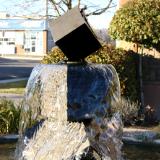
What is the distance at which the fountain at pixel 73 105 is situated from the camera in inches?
235

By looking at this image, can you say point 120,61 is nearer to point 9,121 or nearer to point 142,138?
point 142,138

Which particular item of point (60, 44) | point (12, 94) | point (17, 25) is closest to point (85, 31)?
point (60, 44)

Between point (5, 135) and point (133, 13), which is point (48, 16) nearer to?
point (133, 13)

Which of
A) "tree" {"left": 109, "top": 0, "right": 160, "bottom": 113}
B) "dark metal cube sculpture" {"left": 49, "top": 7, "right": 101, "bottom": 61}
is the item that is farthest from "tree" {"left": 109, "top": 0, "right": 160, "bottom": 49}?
"dark metal cube sculpture" {"left": 49, "top": 7, "right": 101, "bottom": 61}

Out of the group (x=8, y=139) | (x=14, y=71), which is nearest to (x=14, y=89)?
(x=8, y=139)

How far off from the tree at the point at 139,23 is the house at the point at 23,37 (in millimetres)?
51109

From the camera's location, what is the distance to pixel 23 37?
69.2 m

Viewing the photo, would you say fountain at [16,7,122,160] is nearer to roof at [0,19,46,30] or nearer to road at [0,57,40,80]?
road at [0,57,40,80]

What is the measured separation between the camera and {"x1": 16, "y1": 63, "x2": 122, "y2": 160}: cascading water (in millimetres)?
5973

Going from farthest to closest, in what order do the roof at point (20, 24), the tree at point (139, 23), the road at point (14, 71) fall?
the roof at point (20, 24), the road at point (14, 71), the tree at point (139, 23)

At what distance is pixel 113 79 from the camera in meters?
6.56

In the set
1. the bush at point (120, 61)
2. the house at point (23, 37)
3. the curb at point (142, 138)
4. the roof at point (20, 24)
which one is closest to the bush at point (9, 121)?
the curb at point (142, 138)

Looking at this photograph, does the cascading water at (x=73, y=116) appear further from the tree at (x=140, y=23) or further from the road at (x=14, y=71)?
the road at (x=14, y=71)

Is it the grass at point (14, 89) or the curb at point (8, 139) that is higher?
the grass at point (14, 89)
